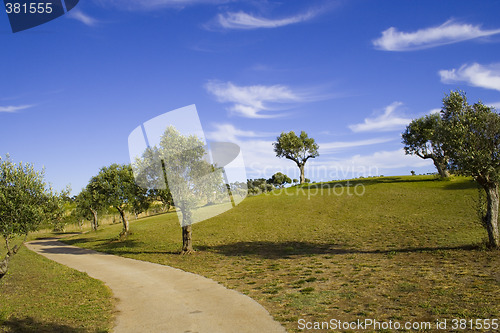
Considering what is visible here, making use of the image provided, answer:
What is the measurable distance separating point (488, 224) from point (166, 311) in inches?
1040

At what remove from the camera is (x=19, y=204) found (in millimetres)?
19969

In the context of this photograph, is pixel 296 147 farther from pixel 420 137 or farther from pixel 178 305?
pixel 178 305

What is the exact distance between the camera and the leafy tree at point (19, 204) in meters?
19.5

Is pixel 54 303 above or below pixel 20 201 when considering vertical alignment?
below

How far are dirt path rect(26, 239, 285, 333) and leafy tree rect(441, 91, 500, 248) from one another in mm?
21280

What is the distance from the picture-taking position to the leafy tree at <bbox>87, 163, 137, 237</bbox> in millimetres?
46406

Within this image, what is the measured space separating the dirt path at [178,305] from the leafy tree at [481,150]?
21.3m

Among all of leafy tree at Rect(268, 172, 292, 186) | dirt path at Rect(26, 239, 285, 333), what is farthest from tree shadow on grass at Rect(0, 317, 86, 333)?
leafy tree at Rect(268, 172, 292, 186)

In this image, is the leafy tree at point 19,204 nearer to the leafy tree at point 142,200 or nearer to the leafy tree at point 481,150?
the leafy tree at point 142,200

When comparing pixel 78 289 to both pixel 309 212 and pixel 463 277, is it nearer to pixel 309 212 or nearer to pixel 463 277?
pixel 463 277

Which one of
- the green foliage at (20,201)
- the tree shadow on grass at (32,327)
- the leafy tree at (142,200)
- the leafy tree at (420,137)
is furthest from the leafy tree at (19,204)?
the leafy tree at (420,137)

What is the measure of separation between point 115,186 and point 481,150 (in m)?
45.6

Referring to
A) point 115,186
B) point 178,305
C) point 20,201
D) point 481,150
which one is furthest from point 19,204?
point 481,150

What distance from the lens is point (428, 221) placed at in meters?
41.9
